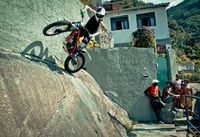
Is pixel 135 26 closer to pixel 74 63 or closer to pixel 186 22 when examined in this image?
pixel 74 63

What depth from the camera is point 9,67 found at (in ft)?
18.5

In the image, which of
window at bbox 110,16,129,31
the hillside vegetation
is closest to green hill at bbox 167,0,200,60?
the hillside vegetation

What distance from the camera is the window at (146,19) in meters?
31.5

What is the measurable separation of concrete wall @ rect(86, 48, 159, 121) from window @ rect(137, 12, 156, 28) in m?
19.3

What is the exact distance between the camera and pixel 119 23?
105 ft

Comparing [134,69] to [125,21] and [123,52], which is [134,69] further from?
[125,21]

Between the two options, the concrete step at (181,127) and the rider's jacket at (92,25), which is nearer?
the rider's jacket at (92,25)

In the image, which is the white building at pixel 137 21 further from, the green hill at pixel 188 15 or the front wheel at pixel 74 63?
the green hill at pixel 188 15

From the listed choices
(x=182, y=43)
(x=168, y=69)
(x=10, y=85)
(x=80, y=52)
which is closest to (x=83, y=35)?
(x=80, y=52)

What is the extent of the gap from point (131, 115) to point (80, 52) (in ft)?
13.8

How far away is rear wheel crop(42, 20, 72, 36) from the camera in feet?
27.7

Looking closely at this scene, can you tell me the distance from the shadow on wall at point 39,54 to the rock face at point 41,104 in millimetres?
387

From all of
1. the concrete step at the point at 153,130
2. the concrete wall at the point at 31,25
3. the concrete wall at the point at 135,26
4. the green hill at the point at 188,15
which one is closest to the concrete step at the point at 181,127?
the concrete step at the point at 153,130

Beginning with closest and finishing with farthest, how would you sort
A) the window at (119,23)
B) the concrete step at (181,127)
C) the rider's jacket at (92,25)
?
the rider's jacket at (92,25) < the concrete step at (181,127) < the window at (119,23)
